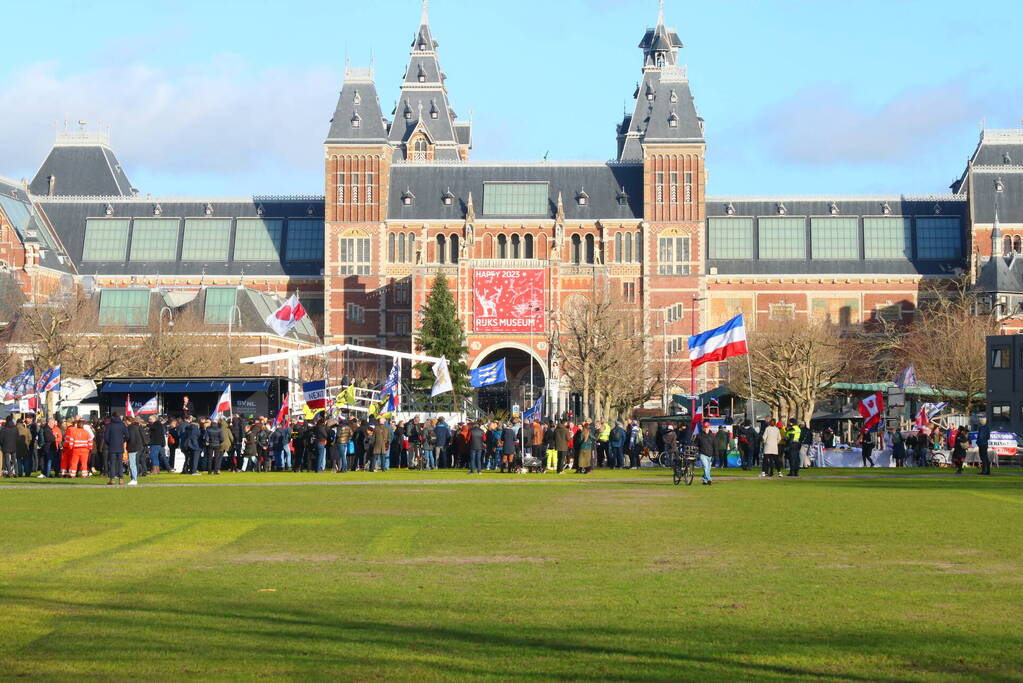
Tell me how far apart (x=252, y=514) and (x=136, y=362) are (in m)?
58.2

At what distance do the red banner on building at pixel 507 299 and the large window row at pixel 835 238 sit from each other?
14150 mm

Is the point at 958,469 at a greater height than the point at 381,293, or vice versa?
the point at 381,293

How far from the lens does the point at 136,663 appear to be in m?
11.0

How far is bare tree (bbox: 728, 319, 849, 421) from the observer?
70438 mm

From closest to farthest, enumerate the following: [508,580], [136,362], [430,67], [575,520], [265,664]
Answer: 1. [265,664]
2. [508,580]
3. [575,520]
4. [136,362]
5. [430,67]

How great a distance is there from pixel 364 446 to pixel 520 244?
204ft

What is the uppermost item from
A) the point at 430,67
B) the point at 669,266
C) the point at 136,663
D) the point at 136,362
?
the point at 430,67

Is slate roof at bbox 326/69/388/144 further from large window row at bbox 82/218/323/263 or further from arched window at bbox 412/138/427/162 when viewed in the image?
arched window at bbox 412/138/427/162

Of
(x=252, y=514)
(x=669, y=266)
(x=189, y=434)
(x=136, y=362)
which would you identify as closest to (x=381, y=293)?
(x=669, y=266)

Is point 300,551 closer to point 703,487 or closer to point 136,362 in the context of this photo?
point 703,487

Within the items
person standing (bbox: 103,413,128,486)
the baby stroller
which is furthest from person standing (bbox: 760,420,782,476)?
person standing (bbox: 103,413,128,486)

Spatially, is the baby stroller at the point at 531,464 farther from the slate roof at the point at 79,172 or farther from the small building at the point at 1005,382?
the slate roof at the point at 79,172

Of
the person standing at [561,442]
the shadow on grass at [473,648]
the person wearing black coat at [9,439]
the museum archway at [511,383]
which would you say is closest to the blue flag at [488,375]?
the person standing at [561,442]

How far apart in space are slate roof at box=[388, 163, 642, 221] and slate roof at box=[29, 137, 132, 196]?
21753mm
